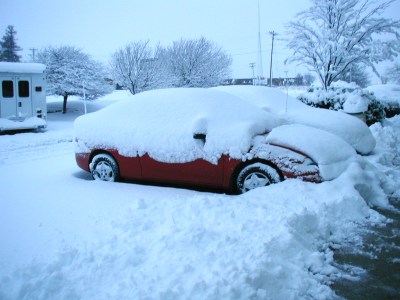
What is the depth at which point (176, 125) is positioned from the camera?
17.2 feet

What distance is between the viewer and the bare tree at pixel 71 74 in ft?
76.6

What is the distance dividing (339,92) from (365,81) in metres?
58.2

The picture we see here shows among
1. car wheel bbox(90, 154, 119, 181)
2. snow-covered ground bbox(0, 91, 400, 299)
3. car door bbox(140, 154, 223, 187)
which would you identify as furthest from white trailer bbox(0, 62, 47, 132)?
car door bbox(140, 154, 223, 187)

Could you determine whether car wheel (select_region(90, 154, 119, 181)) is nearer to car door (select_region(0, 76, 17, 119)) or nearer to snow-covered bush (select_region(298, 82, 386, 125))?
snow-covered bush (select_region(298, 82, 386, 125))

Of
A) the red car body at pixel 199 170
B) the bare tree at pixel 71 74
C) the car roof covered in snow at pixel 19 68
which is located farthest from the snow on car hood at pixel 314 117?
the bare tree at pixel 71 74

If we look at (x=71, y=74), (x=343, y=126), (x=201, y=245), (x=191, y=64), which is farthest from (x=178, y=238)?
(x=191, y=64)

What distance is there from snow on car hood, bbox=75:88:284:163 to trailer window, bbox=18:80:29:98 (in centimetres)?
987

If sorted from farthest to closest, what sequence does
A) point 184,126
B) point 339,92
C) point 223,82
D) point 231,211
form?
point 223,82 < point 339,92 < point 184,126 < point 231,211

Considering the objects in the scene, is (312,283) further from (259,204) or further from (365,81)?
(365,81)

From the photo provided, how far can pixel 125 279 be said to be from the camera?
266 centimetres

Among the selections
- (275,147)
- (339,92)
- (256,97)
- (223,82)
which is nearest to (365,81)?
(223,82)

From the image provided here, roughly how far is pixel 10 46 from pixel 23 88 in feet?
Answer: 202

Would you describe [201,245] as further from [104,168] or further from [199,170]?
[104,168]

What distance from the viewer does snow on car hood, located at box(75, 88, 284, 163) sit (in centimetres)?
487
